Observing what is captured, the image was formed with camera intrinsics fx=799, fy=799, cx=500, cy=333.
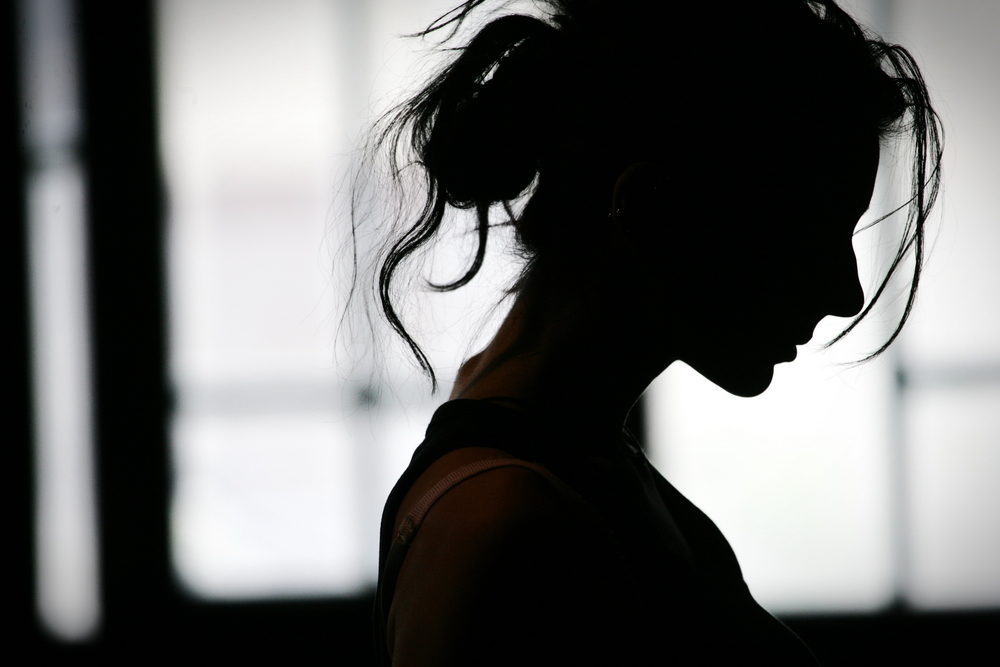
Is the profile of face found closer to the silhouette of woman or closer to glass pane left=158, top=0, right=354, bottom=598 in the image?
the silhouette of woman

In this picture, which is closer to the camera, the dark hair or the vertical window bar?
the dark hair

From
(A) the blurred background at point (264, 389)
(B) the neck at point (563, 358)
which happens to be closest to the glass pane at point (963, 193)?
(A) the blurred background at point (264, 389)

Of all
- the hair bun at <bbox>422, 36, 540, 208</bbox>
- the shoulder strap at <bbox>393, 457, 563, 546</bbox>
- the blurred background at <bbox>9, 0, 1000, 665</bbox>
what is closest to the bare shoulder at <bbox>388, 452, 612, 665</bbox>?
the shoulder strap at <bbox>393, 457, 563, 546</bbox>

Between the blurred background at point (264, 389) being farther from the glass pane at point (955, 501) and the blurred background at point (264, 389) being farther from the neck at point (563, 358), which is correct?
the neck at point (563, 358)

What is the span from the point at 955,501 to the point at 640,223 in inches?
84.4

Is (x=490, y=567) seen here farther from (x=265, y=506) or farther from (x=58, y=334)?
→ (x=58, y=334)

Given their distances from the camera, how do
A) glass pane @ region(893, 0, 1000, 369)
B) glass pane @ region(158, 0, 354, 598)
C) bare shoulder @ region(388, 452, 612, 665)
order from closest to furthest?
bare shoulder @ region(388, 452, 612, 665) < glass pane @ region(893, 0, 1000, 369) < glass pane @ region(158, 0, 354, 598)

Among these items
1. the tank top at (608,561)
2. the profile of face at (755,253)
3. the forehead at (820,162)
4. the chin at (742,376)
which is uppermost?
the forehead at (820,162)

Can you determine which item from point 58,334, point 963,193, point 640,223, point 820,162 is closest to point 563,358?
point 640,223

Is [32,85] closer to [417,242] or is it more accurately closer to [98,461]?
[98,461]

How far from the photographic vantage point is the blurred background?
2.21 metres

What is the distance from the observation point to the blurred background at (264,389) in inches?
86.9

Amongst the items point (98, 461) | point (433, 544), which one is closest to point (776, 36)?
point (433, 544)

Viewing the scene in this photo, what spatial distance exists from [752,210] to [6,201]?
2.53m
